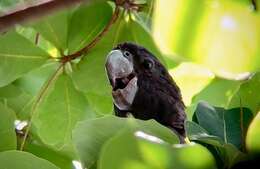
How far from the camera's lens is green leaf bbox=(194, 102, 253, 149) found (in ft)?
2.27

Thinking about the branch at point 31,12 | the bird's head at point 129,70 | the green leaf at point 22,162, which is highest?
the branch at point 31,12

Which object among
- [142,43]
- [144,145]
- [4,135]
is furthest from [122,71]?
[144,145]

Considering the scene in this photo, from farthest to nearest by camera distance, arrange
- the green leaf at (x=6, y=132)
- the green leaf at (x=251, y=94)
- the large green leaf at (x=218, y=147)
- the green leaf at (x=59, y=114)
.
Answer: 1. the green leaf at (x=59, y=114)
2. the green leaf at (x=6, y=132)
3. the green leaf at (x=251, y=94)
4. the large green leaf at (x=218, y=147)

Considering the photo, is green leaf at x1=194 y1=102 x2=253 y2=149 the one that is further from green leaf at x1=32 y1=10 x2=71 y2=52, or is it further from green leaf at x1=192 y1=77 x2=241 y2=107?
green leaf at x1=32 y1=10 x2=71 y2=52

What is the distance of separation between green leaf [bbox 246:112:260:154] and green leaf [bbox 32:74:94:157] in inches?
29.6

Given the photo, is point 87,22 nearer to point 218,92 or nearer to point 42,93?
point 42,93

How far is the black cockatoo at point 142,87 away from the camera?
1191 millimetres

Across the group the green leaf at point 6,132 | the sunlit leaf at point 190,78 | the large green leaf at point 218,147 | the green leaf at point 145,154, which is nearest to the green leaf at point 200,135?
the large green leaf at point 218,147

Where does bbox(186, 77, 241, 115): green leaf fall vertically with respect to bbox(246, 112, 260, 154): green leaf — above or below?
below

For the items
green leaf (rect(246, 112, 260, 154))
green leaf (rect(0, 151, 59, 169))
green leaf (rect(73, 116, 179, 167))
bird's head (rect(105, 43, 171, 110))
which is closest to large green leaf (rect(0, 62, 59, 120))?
bird's head (rect(105, 43, 171, 110))

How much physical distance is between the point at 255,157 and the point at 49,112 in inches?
30.4

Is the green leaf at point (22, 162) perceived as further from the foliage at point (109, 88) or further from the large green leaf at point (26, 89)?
the large green leaf at point (26, 89)

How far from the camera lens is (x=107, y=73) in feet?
3.82

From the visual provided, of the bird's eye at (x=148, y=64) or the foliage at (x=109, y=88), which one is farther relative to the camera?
the bird's eye at (x=148, y=64)
